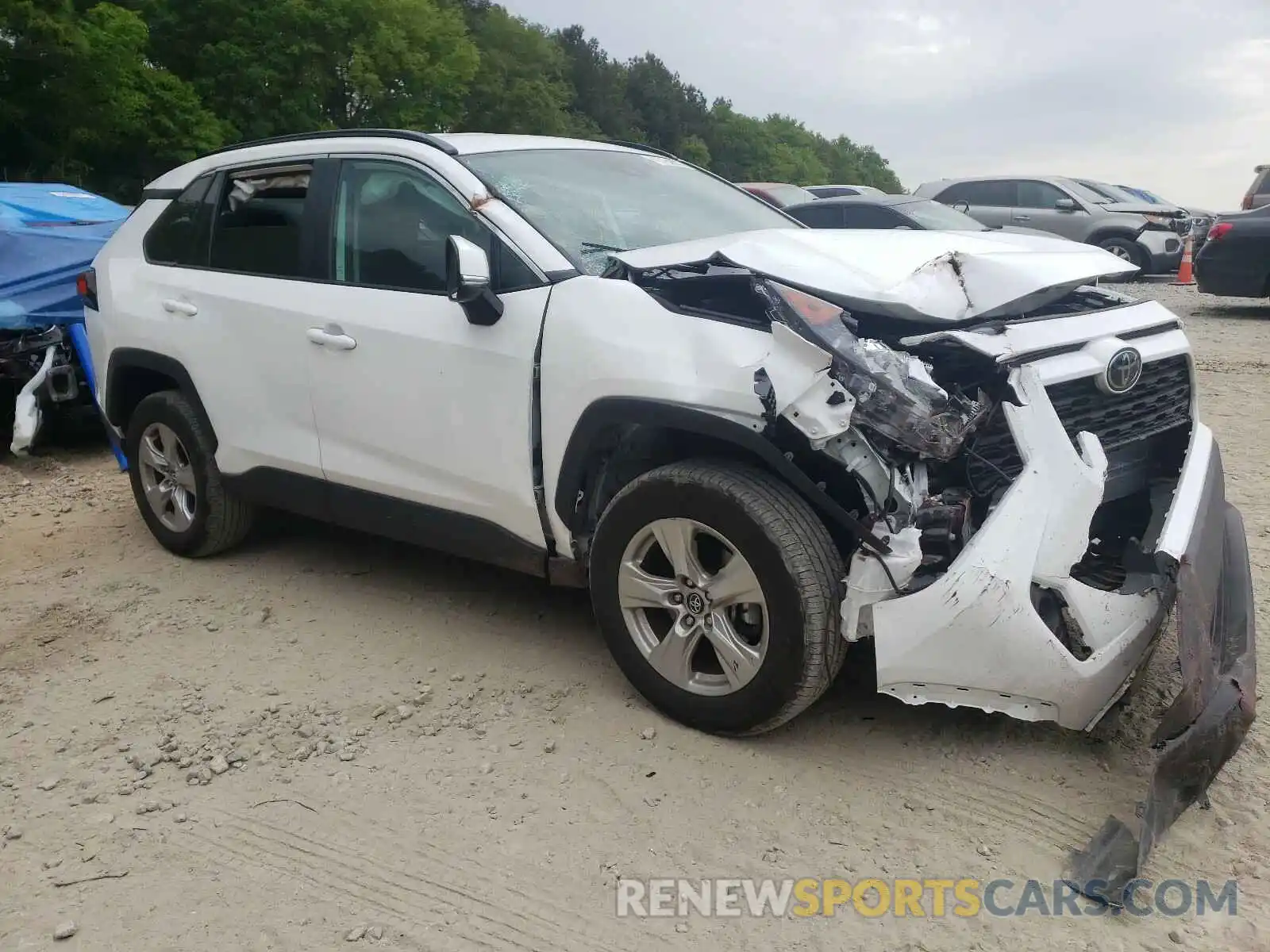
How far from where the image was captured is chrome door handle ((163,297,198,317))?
4.46 metres

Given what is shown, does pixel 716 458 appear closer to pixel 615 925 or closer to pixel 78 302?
pixel 615 925

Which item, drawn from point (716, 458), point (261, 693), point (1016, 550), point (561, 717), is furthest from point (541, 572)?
point (1016, 550)

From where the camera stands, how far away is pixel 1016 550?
260cm

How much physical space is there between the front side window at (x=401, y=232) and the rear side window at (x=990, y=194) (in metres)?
13.3

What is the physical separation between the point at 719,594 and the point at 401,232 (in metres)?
1.79

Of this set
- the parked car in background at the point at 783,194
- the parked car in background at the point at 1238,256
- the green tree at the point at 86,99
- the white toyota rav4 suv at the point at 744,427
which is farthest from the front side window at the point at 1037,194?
the green tree at the point at 86,99

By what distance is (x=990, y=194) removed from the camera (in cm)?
1545

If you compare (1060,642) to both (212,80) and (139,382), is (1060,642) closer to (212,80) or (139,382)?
(139,382)

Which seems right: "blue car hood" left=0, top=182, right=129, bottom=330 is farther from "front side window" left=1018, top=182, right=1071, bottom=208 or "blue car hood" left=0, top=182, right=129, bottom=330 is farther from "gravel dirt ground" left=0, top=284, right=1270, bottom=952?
"front side window" left=1018, top=182, right=1071, bottom=208

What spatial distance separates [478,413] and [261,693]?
1242mm

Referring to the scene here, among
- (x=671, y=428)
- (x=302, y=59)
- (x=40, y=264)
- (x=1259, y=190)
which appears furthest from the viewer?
(x=302, y=59)

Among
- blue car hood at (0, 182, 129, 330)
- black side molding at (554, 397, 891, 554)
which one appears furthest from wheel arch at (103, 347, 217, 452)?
blue car hood at (0, 182, 129, 330)

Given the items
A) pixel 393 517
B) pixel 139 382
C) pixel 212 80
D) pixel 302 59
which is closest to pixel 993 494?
pixel 393 517

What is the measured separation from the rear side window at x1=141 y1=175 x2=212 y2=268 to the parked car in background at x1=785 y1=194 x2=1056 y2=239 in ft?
23.1
